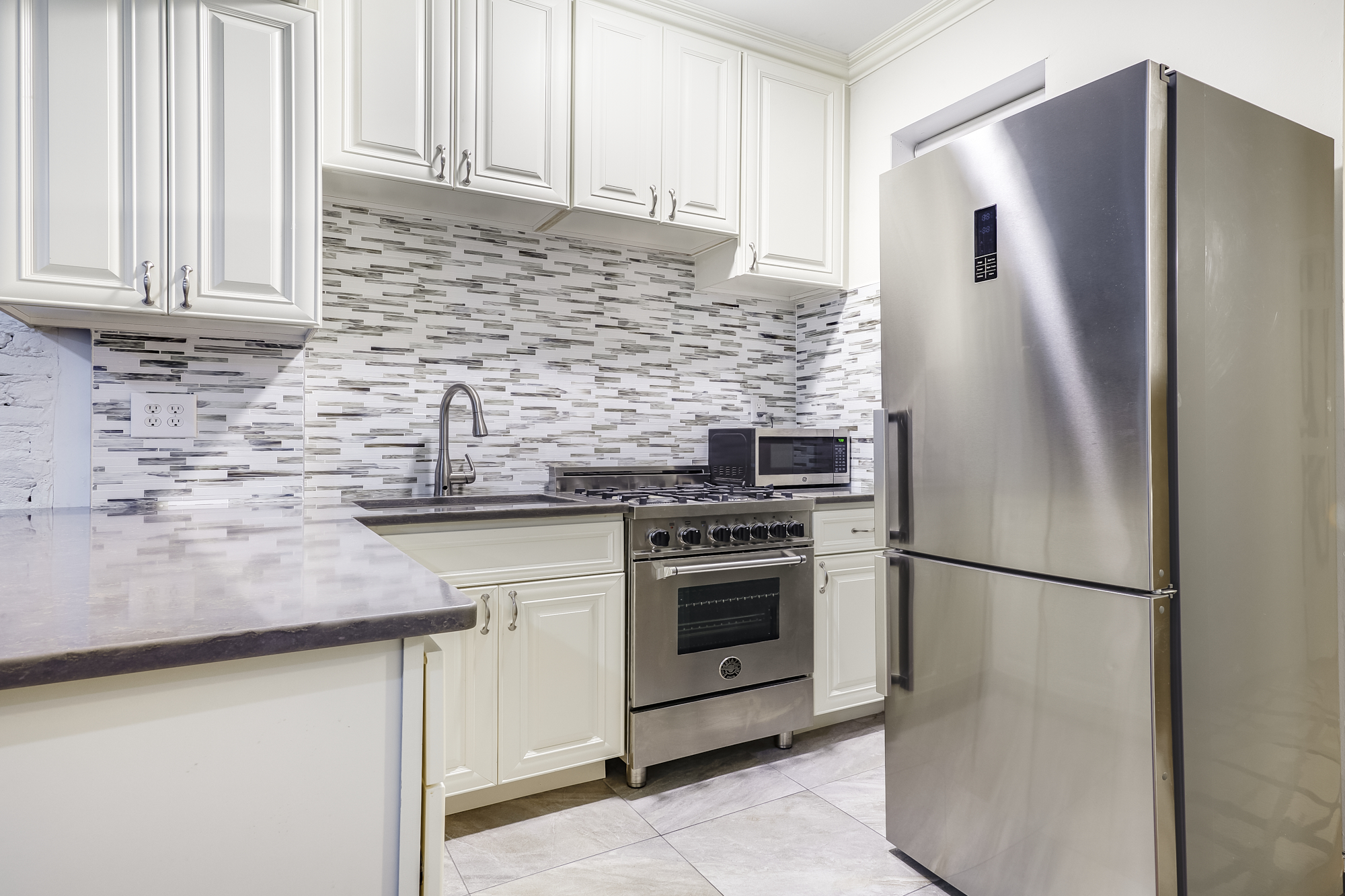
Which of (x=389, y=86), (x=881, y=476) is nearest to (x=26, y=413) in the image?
(x=389, y=86)

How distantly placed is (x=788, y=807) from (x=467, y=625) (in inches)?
65.4

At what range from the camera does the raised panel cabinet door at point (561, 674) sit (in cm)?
206

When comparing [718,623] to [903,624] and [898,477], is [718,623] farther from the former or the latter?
[898,477]

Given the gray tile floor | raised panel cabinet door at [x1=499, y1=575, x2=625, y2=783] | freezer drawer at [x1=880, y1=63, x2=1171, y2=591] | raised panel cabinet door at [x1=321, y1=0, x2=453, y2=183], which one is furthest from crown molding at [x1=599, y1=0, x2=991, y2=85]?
the gray tile floor

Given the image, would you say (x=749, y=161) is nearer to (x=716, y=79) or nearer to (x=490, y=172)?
(x=716, y=79)

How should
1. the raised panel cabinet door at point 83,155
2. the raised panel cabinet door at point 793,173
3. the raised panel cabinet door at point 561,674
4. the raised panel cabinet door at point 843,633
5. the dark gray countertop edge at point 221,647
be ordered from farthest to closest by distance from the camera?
1. the raised panel cabinet door at point 793,173
2. the raised panel cabinet door at point 843,633
3. the raised panel cabinet door at point 561,674
4. the raised panel cabinet door at point 83,155
5. the dark gray countertop edge at point 221,647

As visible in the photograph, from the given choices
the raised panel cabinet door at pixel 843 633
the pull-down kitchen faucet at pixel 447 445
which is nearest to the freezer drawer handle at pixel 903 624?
the raised panel cabinet door at pixel 843 633

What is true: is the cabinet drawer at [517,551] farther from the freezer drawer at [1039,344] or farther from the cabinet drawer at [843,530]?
the freezer drawer at [1039,344]

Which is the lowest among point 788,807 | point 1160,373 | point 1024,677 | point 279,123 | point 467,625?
point 788,807

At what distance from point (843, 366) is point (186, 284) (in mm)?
2314

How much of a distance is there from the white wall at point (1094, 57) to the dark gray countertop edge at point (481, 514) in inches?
61.2

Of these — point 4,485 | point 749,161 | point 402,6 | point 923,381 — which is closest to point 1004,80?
point 749,161

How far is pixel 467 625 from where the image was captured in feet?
2.61

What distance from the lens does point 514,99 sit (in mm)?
2299
